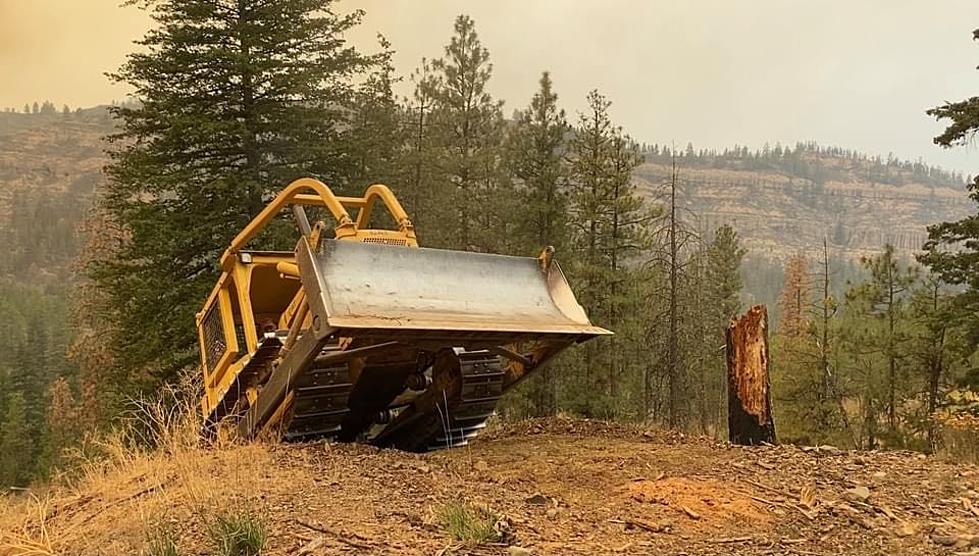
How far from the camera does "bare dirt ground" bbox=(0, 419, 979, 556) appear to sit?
3600mm

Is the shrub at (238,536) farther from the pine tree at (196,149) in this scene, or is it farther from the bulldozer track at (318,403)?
the pine tree at (196,149)

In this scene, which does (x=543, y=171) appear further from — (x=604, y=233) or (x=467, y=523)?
(x=467, y=523)

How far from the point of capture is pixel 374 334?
4.84 metres

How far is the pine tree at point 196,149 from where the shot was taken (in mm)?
14750

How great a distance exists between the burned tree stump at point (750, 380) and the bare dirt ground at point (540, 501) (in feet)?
2.08

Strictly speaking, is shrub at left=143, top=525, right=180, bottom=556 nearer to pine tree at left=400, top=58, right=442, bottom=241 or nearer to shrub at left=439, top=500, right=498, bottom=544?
shrub at left=439, top=500, right=498, bottom=544

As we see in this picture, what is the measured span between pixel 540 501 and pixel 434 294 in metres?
1.72

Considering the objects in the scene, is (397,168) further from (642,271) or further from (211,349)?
(211,349)

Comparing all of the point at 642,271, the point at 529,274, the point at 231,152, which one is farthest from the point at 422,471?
the point at 642,271

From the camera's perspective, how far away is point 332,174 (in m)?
16.4

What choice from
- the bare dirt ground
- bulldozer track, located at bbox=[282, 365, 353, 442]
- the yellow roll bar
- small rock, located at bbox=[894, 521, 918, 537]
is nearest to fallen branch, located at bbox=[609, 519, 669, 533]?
the bare dirt ground

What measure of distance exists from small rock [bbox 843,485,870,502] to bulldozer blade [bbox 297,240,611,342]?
193 centimetres

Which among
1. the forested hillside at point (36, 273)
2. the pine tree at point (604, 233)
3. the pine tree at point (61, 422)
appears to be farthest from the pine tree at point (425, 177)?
the pine tree at point (61, 422)

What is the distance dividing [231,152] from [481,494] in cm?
1263
